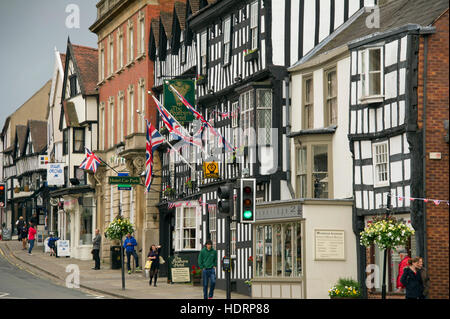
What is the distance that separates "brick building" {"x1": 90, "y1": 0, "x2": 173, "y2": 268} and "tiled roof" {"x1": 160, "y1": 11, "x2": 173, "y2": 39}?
953 millimetres

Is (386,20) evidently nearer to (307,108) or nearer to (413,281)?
(307,108)

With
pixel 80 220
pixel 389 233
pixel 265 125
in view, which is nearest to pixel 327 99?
pixel 265 125

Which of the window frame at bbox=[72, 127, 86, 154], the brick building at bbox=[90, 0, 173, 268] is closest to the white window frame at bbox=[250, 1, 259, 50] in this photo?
the brick building at bbox=[90, 0, 173, 268]

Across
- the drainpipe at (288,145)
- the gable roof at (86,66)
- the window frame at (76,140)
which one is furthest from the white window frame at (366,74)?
the window frame at (76,140)

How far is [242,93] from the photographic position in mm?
37000

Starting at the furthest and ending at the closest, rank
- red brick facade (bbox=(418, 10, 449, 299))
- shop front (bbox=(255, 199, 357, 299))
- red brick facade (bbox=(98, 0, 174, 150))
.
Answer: red brick facade (bbox=(98, 0, 174, 150)) < shop front (bbox=(255, 199, 357, 299)) < red brick facade (bbox=(418, 10, 449, 299))

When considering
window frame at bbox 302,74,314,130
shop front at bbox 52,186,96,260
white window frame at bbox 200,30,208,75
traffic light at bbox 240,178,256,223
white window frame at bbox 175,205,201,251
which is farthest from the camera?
shop front at bbox 52,186,96,260

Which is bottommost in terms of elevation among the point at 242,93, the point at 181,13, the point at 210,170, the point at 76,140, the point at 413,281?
the point at 413,281

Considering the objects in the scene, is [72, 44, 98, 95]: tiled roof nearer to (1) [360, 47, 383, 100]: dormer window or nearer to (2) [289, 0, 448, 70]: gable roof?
(2) [289, 0, 448, 70]: gable roof

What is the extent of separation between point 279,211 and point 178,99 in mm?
11245

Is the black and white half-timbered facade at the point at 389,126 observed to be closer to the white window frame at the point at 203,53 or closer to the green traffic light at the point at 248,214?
the green traffic light at the point at 248,214

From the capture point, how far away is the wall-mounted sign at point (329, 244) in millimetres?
31344

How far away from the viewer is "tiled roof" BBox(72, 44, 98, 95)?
61.4 metres

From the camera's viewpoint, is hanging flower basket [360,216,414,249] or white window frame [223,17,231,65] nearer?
hanging flower basket [360,216,414,249]
